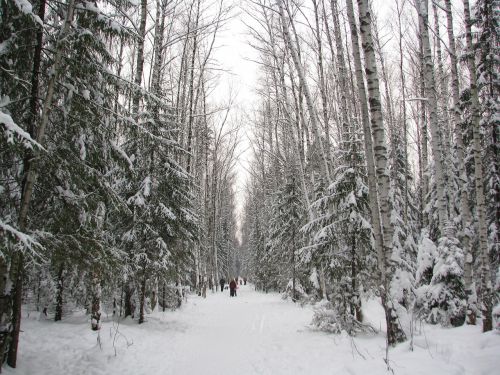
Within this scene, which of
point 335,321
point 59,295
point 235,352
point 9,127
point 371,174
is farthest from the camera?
point 335,321

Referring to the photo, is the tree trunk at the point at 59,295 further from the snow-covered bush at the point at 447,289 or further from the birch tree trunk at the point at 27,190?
the snow-covered bush at the point at 447,289

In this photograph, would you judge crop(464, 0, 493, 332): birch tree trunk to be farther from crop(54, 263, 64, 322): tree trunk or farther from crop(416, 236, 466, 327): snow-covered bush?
crop(54, 263, 64, 322): tree trunk

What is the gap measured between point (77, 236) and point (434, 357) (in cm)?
599

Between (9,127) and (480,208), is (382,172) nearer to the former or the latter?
(480,208)

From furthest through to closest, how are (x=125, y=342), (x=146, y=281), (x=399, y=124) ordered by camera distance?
(x=399, y=124)
(x=146, y=281)
(x=125, y=342)

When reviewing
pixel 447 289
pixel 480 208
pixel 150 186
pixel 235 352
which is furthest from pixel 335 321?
pixel 150 186

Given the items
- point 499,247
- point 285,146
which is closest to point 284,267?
point 285,146

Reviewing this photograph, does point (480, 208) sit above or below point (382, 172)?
below

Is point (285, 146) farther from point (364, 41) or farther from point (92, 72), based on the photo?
point (92, 72)

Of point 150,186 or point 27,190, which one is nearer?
point 27,190

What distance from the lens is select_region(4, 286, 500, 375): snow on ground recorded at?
17.0 ft

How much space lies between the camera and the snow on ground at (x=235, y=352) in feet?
17.0

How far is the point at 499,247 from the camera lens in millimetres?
10086

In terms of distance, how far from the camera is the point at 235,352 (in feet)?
25.8
